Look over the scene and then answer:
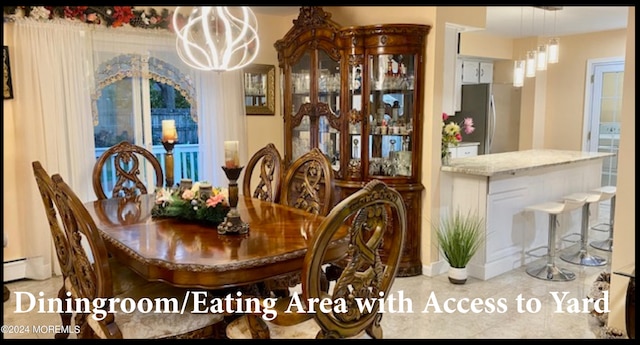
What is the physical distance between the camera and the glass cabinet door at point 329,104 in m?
4.18

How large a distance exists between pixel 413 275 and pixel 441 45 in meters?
1.81

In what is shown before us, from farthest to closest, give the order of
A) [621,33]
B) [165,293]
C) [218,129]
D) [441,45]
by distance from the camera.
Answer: [621,33]
[218,129]
[441,45]
[165,293]

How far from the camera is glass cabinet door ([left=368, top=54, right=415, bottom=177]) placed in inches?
155

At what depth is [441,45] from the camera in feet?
12.7

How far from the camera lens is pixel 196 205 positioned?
2547mm

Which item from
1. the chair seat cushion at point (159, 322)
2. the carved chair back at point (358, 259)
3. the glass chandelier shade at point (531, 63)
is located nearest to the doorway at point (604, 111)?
the glass chandelier shade at point (531, 63)

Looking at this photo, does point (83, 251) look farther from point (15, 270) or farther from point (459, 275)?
point (459, 275)

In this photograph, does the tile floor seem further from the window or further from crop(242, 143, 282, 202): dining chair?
the window

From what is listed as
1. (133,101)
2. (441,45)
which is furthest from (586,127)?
(133,101)

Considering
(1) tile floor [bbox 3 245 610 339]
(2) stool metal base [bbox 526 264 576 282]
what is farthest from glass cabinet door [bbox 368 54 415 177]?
(2) stool metal base [bbox 526 264 576 282]

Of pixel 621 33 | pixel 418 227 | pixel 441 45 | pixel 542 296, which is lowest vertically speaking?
pixel 542 296

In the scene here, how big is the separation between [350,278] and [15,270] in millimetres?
3186

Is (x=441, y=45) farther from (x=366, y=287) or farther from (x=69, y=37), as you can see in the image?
(x=69, y=37)

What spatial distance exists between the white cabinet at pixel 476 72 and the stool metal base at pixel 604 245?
271 cm
